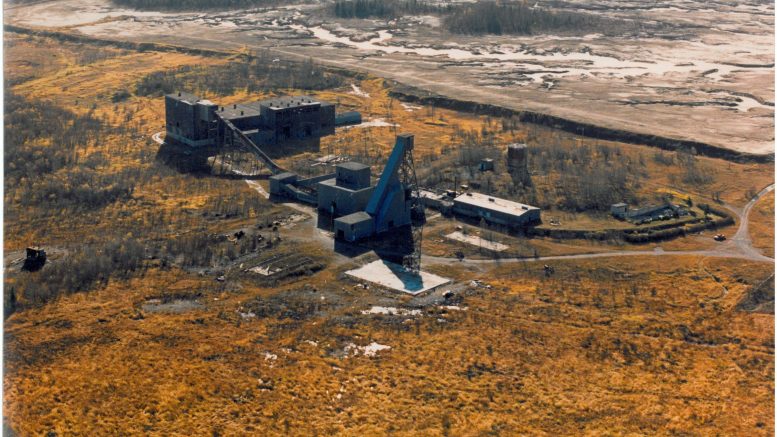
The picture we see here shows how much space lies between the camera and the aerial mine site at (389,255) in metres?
53.2

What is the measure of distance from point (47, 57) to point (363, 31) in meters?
60.9

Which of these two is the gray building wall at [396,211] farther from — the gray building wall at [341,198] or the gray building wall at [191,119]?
the gray building wall at [191,119]

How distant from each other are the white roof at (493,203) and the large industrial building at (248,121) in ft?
94.8

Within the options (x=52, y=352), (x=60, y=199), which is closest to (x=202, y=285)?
(x=52, y=352)

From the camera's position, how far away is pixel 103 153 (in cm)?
10375

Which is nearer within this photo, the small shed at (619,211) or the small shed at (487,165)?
the small shed at (619,211)

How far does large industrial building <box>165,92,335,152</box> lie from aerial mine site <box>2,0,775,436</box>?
0.34m

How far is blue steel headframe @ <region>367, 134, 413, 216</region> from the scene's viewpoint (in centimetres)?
7962

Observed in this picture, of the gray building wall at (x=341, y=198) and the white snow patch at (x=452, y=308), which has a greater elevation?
the gray building wall at (x=341, y=198)

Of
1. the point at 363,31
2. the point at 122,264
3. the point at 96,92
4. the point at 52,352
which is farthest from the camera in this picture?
the point at 363,31

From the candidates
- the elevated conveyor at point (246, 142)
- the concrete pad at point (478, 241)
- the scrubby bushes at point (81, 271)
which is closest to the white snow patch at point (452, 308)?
the concrete pad at point (478, 241)

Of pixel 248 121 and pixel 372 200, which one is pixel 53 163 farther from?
pixel 372 200

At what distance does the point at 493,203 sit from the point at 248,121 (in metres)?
36.1

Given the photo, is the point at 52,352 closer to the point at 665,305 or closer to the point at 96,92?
the point at 665,305
